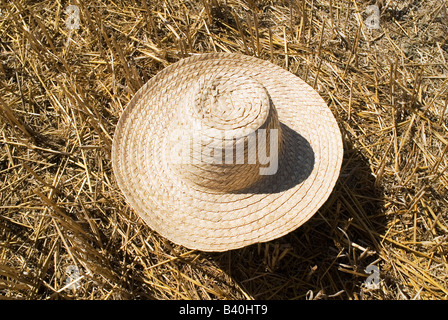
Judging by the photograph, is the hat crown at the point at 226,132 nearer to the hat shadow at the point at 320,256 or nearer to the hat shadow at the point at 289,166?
the hat shadow at the point at 289,166

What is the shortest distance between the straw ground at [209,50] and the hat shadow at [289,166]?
10.9 inches

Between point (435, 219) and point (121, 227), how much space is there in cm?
149

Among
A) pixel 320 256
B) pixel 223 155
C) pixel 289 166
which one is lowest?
pixel 320 256

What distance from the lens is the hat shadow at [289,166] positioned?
1933 millimetres

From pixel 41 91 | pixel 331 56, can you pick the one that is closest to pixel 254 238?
pixel 331 56

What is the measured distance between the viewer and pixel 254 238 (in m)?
1.81

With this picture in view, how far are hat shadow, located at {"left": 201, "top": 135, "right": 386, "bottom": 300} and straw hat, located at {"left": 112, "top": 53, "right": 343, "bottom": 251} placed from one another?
6.7 inches

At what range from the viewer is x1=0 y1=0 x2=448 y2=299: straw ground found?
6.85ft

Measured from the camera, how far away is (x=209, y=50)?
271 centimetres

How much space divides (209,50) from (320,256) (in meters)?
1.35

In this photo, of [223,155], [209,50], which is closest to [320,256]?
[223,155]

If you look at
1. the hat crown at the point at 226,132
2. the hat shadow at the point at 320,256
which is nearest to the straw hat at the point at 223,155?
the hat crown at the point at 226,132

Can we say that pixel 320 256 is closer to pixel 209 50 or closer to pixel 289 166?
pixel 289 166

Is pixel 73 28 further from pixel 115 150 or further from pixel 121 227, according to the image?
pixel 121 227
